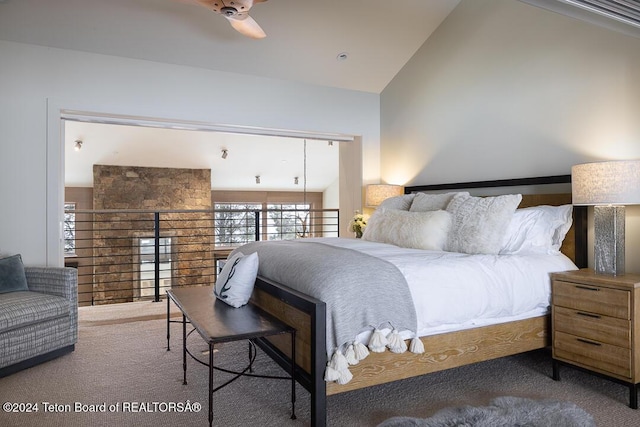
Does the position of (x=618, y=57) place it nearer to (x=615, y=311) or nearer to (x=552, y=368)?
(x=615, y=311)

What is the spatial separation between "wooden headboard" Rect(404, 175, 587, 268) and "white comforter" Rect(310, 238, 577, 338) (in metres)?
0.28

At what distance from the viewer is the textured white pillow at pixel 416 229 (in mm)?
3152

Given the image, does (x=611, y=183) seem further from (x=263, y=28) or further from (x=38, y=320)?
(x=38, y=320)

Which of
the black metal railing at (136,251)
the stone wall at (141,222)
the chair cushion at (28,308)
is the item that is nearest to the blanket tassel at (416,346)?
the chair cushion at (28,308)

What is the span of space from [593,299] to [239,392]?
6.82 feet

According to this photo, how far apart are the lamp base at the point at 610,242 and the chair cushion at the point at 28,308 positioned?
11.6 feet

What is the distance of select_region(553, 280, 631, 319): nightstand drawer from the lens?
7.75 ft

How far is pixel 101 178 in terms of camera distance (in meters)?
7.24

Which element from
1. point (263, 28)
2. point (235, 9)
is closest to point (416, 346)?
point (235, 9)

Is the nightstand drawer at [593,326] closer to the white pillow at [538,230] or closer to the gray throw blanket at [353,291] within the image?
the white pillow at [538,230]

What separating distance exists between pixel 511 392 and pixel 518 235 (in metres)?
1.05

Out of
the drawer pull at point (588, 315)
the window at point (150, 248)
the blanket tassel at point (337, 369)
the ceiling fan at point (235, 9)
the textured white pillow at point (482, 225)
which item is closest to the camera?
the blanket tassel at point (337, 369)

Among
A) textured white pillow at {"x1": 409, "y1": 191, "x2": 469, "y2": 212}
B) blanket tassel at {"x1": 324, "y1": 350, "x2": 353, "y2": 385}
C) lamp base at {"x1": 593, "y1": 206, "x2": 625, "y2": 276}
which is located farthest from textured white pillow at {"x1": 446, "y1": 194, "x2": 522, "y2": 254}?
blanket tassel at {"x1": 324, "y1": 350, "x2": 353, "y2": 385}

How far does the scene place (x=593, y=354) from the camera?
250 cm
